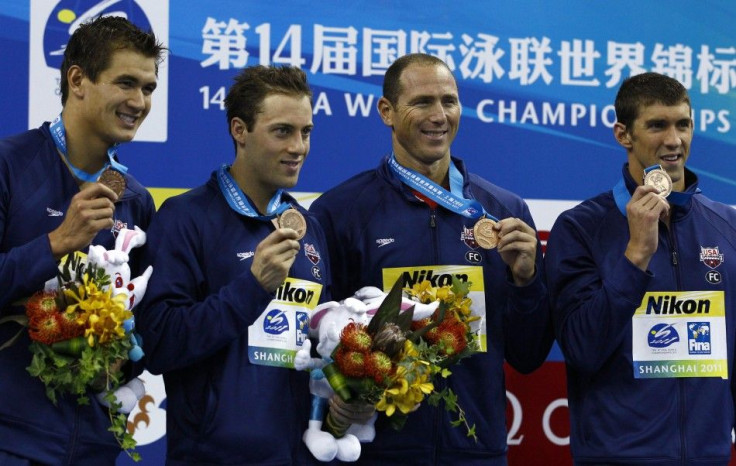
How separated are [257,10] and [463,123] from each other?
3.14 feet

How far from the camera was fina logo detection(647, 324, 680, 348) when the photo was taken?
12.5 feet

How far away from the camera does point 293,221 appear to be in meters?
3.52

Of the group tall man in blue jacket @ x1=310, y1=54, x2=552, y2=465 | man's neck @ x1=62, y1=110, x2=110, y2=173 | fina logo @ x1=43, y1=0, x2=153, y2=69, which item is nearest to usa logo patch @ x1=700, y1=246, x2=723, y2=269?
tall man in blue jacket @ x1=310, y1=54, x2=552, y2=465

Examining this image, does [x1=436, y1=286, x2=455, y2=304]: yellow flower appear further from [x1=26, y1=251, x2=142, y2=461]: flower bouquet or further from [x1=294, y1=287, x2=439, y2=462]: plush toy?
[x1=26, y1=251, x2=142, y2=461]: flower bouquet

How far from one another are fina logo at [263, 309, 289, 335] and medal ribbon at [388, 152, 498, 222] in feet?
2.37

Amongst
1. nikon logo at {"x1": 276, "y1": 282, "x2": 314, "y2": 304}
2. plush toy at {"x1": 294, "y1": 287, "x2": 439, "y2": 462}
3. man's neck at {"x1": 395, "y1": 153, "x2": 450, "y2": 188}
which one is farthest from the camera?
man's neck at {"x1": 395, "y1": 153, "x2": 450, "y2": 188}

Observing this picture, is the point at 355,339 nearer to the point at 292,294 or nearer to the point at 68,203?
the point at 292,294

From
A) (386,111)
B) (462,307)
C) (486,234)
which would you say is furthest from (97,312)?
(386,111)

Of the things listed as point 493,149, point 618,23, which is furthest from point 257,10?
point 618,23

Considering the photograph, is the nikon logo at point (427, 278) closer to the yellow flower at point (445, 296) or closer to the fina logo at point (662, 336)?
the yellow flower at point (445, 296)

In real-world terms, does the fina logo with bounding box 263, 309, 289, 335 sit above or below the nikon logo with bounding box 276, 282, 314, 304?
below

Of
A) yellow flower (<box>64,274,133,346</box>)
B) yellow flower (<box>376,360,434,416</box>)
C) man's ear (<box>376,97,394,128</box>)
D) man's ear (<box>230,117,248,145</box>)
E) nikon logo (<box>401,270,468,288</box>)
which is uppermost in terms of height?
man's ear (<box>376,97,394,128</box>)

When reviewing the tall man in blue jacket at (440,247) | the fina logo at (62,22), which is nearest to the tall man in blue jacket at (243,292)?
the tall man in blue jacket at (440,247)

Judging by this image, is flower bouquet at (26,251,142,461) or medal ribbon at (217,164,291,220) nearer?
flower bouquet at (26,251,142,461)
